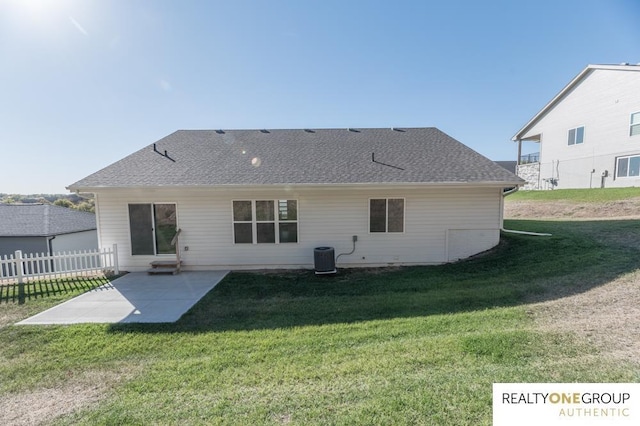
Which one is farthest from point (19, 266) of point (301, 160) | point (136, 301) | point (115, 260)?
point (301, 160)

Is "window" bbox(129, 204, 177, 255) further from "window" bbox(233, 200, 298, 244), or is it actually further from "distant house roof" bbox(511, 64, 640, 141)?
"distant house roof" bbox(511, 64, 640, 141)

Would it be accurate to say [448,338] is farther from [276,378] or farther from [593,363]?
[276,378]

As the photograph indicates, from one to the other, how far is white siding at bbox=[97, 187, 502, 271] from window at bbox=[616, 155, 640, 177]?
544 inches

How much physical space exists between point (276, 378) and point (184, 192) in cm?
673

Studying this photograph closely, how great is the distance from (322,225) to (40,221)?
74.8 feet

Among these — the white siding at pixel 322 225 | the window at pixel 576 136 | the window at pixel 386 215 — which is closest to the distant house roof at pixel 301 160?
the white siding at pixel 322 225

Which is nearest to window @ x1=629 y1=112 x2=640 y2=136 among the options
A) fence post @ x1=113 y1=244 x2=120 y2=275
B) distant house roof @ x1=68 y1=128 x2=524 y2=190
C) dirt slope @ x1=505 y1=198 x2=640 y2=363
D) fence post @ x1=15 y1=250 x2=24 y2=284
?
distant house roof @ x1=68 y1=128 x2=524 y2=190

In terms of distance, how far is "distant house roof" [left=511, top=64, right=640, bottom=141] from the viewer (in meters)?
16.0

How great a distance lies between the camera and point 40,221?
19.9 m

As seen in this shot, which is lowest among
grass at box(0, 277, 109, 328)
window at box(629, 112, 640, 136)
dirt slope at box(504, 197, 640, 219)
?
grass at box(0, 277, 109, 328)

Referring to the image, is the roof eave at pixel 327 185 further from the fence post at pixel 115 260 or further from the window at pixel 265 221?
the fence post at pixel 115 260

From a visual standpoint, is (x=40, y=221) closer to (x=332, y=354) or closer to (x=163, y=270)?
(x=163, y=270)

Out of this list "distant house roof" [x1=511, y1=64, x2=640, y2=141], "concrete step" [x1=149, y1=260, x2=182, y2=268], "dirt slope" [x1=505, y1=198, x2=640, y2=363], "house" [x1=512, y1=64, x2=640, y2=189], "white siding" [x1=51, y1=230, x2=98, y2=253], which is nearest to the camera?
"dirt slope" [x1=505, y1=198, x2=640, y2=363]

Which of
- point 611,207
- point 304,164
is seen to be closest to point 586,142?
point 611,207
